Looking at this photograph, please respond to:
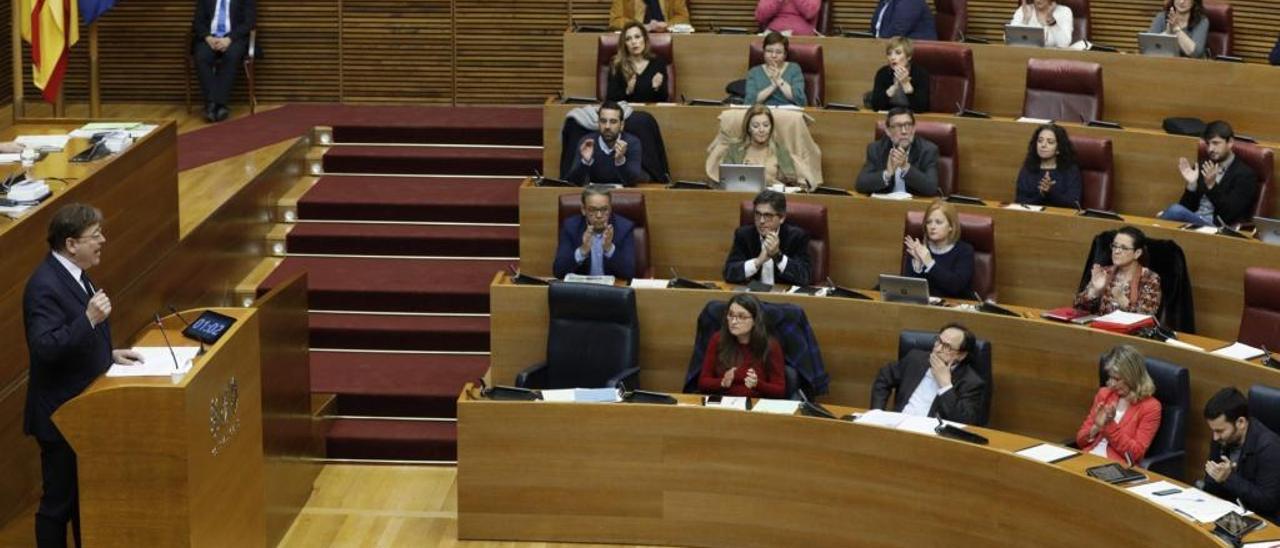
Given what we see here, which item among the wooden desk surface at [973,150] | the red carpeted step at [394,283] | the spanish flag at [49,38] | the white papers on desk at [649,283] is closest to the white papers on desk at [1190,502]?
the white papers on desk at [649,283]

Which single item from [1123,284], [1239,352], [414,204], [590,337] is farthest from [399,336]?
[1239,352]

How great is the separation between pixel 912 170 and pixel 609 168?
121 cm

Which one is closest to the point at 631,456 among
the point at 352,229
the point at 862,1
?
→ the point at 352,229

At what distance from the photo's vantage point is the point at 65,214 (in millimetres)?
4836

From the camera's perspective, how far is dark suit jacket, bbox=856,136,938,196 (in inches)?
289

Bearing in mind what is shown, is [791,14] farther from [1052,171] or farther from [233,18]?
[233,18]

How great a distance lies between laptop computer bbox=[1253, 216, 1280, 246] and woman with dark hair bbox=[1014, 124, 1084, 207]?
2.67 ft

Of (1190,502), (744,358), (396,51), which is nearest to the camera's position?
(1190,502)

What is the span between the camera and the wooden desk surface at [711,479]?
18.9 feet

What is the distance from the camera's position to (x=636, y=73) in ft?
27.2

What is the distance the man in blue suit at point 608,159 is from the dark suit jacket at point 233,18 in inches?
115

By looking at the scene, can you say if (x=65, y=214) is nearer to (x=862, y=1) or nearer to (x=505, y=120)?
(x=505, y=120)

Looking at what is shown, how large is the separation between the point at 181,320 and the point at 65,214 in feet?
2.51

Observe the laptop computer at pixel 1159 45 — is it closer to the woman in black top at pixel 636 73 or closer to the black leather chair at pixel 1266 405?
the woman in black top at pixel 636 73
